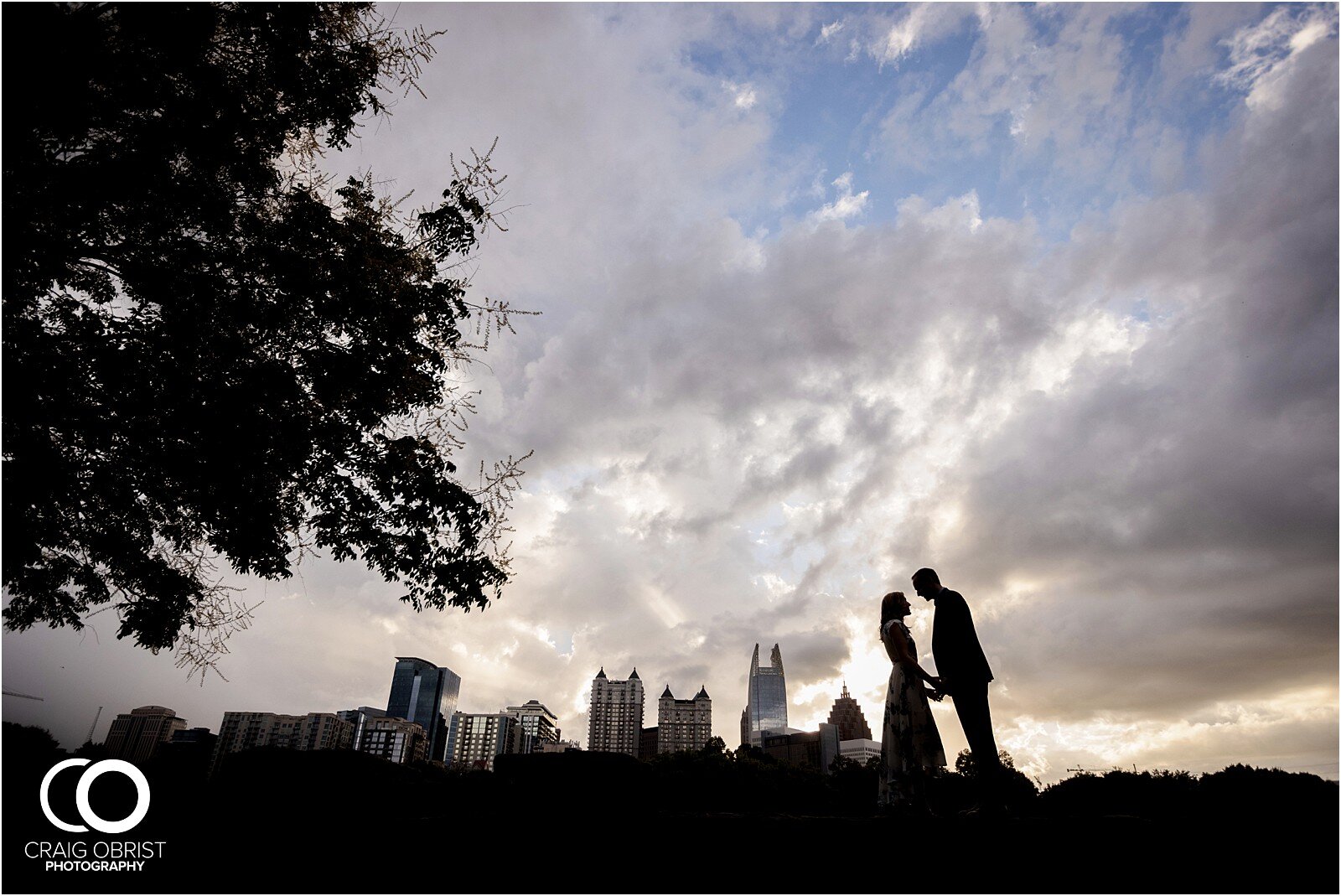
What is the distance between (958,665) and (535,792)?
180 inches

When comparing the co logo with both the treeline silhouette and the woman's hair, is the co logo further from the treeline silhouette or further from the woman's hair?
the woman's hair

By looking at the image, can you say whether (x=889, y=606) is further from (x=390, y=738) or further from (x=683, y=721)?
(x=683, y=721)

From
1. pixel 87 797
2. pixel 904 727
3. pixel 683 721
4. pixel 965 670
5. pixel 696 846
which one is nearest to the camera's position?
pixel 696 846

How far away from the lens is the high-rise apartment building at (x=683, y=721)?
611ft

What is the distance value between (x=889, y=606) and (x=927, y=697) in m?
1.01

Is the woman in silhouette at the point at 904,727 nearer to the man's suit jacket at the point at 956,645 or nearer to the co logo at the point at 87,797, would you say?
the man's suit jacket at the point at 956,645

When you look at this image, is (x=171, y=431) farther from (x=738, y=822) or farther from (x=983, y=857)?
(x=983, y=857)

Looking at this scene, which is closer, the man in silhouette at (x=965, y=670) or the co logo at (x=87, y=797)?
the co logo at (x=87, y=797)

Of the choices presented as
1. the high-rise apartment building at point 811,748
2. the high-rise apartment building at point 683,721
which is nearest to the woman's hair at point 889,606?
the high-rise apartment building at point 811,748

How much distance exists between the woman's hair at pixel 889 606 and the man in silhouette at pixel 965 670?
0.48 meters

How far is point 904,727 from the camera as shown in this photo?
6.29m

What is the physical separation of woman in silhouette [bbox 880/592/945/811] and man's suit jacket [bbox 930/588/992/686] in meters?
0.31

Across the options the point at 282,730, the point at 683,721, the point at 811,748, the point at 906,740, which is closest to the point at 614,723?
the point at 683,721

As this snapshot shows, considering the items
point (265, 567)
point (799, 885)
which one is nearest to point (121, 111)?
point (265, 567)
